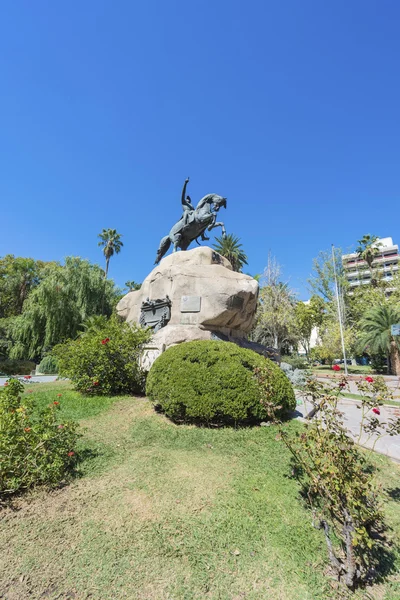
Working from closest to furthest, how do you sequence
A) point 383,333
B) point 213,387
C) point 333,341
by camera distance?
point 213,387
point 383,333
point 333,341

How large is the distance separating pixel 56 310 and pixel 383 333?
Result: 25.1 metres

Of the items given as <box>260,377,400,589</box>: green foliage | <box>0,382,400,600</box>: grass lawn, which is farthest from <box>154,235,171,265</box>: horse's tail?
<box>260,377,400,589</box>: green foliage

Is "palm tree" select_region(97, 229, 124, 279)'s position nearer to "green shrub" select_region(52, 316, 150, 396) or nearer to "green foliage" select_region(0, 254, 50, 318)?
"green foliage" select_region(0, 254, 50, 318)

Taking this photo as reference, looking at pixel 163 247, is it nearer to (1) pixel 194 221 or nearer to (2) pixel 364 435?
(1) pixel 194 221

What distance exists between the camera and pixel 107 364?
25.8ft

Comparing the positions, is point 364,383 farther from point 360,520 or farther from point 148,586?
point 148,586

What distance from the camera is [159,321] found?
30.6ft

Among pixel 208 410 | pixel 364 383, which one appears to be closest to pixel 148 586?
pixel 364 383

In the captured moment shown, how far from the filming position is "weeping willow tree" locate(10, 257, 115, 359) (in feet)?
71.3

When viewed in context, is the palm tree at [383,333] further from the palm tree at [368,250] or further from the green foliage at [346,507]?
the green foliage at [346,507]

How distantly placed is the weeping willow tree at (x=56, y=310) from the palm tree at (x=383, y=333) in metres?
21.8

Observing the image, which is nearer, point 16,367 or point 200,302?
point 200,302

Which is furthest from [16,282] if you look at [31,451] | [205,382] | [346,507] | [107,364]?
[346,507]

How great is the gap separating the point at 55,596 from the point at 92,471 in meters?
1.72
